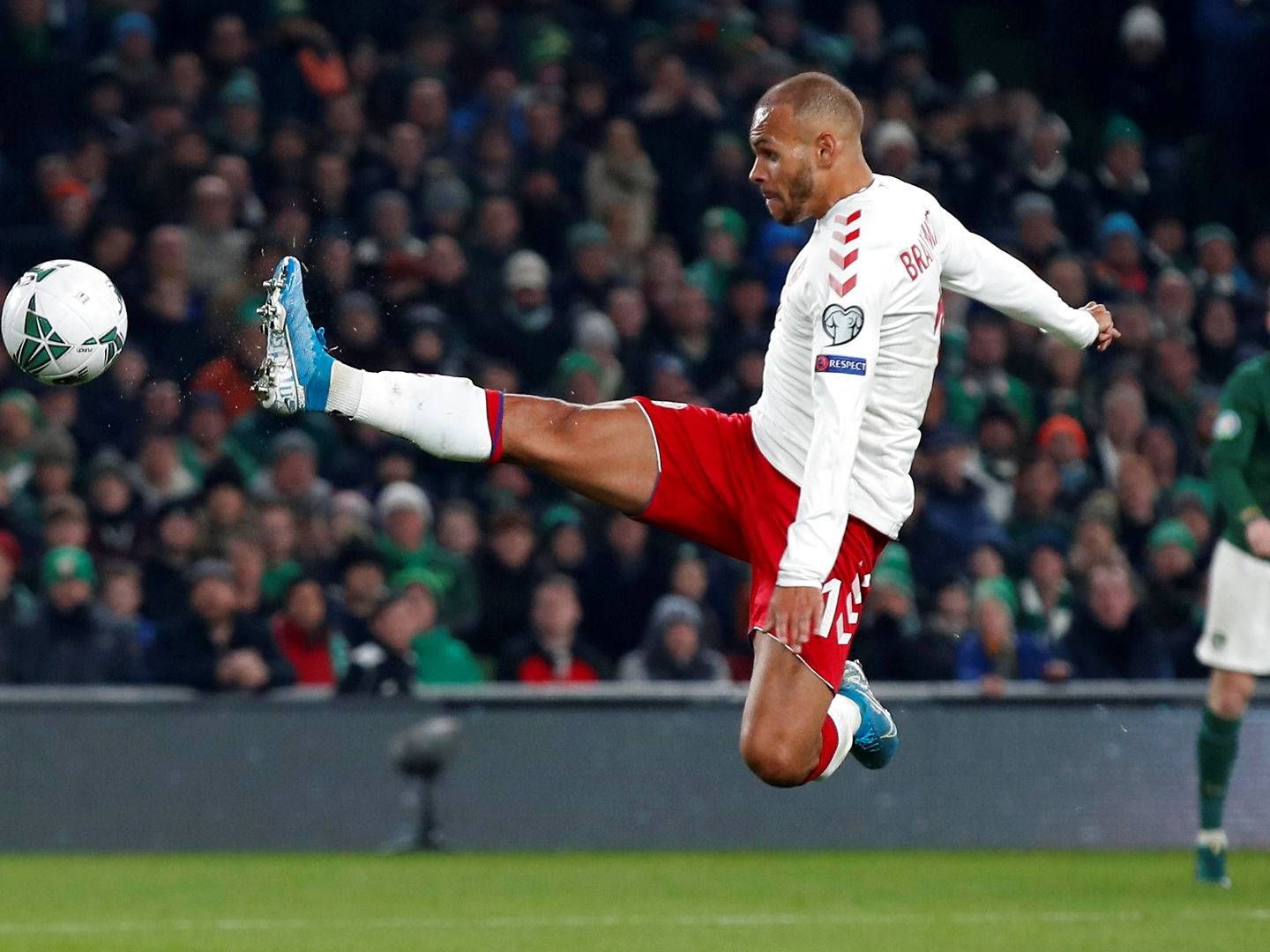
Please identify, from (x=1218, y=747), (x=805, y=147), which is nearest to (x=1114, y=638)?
(x=1218, y=747)

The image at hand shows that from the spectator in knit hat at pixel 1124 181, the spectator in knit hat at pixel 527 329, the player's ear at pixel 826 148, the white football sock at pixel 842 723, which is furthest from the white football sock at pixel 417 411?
the spectator in knit hat at pixel 1124 181

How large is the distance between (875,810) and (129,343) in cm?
458

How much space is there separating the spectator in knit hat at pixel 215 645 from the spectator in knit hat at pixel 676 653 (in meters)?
1.79

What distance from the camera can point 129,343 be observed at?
1209 cm

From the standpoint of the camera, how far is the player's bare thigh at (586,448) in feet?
Result: 21.7

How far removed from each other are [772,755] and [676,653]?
4.71 meters

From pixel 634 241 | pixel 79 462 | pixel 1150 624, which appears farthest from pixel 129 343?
pixel 1150 624

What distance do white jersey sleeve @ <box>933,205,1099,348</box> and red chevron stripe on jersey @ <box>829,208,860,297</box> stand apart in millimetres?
453

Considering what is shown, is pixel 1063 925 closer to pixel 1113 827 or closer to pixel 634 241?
pixel 1113 827

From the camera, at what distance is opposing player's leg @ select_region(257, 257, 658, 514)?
6512mm

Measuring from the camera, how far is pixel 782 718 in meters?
6.55

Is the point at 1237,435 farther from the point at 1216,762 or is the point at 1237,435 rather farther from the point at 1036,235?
the point at 1036,235

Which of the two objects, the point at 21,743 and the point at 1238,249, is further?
the point at 1238,249

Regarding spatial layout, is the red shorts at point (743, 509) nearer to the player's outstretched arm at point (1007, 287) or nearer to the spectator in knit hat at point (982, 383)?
the player's outstretched arm at point (1007, 287)
